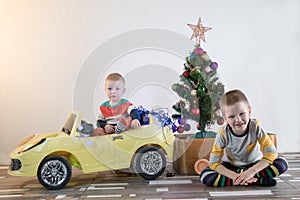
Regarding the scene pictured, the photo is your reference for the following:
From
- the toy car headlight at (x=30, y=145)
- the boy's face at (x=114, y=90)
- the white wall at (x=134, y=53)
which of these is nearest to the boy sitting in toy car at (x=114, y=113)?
the boy's face at (x=114, y=90)

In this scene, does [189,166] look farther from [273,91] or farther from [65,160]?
[273,91]

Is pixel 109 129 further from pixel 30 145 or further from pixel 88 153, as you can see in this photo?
pixel 30 145

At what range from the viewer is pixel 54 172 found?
1.91 metres

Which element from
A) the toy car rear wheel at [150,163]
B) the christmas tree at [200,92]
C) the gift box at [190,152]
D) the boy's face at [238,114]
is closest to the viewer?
the boy's face at [238,114]

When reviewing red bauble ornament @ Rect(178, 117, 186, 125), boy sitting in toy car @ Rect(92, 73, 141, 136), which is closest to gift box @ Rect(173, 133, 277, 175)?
red bauble ornament @ Rect(178, 117, 186, 125)

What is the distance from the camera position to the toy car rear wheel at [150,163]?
2.04m

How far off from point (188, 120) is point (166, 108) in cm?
26

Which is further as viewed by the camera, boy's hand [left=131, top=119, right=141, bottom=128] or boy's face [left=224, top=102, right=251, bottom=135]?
boy's hand [left=131, top=119, right=141, bottom=128]

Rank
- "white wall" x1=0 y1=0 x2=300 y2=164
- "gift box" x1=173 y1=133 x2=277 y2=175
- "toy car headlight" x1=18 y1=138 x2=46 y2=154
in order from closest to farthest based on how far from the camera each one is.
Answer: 1. "toy car headlight" x1=18 y1=138 x2=46 y2=154
2. "gift box" x1=173 y1=133 x2=277 y2=175
3. "white wall" x1=0 y1=0 x2=300 y2=164

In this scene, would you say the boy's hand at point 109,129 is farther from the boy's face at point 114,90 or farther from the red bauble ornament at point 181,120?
the red bauble ornament at point 181,120

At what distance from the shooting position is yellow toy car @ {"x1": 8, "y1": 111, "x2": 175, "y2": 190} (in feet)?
6.21

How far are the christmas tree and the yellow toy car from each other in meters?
0.25

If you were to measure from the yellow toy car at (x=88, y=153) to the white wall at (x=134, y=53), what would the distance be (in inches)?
24.5

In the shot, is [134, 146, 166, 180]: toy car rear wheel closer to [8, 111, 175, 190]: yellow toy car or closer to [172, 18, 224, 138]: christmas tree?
[8, 111, 175, 190]: yellow toy car
